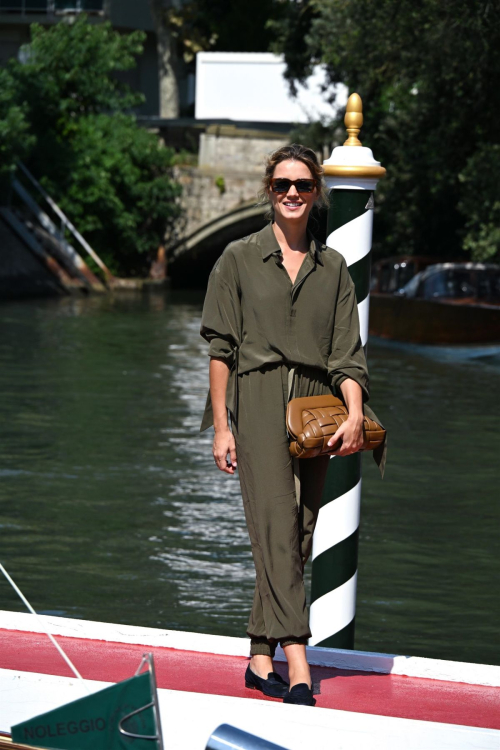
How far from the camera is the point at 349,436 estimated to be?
368 centimetres

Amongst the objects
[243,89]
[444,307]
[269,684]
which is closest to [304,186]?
[269,684]

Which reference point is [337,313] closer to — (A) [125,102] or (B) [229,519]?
(B) [229,519]

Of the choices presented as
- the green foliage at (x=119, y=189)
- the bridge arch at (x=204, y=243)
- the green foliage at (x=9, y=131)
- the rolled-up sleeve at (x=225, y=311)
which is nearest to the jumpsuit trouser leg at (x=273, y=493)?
the rolled-up sleeve at (x=225, y=311)

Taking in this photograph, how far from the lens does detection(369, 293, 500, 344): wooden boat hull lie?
59.0ft

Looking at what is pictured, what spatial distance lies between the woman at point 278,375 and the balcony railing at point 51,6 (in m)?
37.8

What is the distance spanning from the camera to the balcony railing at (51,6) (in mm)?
39438

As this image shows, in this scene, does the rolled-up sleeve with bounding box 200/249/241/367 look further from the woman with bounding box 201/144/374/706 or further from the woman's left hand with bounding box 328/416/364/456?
the woman's left hand with bounding box 328/416/364/456

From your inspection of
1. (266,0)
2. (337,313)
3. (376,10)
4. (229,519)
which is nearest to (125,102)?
(266,0)

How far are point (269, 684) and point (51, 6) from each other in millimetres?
38483

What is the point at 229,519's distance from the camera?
8352 millimetres

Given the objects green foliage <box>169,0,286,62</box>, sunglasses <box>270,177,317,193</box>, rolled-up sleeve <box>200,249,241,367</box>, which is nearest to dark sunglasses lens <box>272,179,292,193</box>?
sunglasses <box>270,177,317,193</box>

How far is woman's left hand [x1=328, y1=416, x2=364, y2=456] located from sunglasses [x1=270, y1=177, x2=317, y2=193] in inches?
28.7

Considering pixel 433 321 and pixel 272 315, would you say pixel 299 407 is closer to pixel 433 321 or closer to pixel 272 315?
pixel 272 315

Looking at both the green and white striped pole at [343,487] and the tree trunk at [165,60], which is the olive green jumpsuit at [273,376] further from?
the tree trunk at [165,60]
